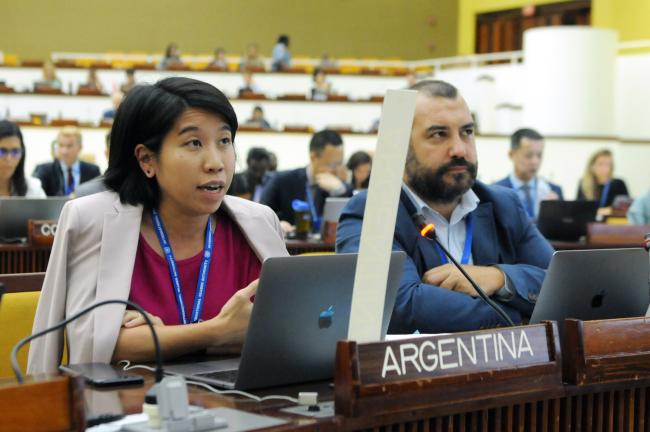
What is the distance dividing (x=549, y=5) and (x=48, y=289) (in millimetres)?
16096

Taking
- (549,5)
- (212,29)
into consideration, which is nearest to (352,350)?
(549,5)

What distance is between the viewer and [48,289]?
80.2 inches

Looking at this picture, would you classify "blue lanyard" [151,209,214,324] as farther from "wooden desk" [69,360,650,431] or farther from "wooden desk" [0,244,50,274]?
"wooden desk" [0,244,50,274]

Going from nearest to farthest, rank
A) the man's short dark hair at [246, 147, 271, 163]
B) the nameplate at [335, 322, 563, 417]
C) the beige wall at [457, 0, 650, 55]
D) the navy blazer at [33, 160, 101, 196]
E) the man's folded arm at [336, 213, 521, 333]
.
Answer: the nameplate at [335, 322, 563, 417] → the man's folded arm at [336, 213, 521, 333] → the navy blazer at [33, 160, 101, 196] → the man's short dark hair at [246, 147, 271, 163] → the beige wall at [457, 0, 650, 55]

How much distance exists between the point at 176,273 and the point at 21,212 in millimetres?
3096

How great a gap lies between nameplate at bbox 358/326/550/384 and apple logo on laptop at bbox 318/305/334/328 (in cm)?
24

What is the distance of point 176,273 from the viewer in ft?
7.00

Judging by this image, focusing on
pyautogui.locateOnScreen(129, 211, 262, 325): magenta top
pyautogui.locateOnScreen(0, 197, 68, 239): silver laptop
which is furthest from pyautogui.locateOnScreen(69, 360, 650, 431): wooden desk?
pyautogui.locateOnScreen(0, 197, 68, 239): silver laptop

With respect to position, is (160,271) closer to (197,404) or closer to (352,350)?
(197,404)

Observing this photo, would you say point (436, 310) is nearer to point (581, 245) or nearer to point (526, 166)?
point (581, 245)

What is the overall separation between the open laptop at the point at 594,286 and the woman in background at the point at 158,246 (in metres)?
0.60

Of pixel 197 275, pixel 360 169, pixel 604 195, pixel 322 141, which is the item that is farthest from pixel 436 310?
pixel 604 195

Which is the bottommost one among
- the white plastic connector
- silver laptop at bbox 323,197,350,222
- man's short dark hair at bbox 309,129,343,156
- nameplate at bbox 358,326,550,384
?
the white plastic connector

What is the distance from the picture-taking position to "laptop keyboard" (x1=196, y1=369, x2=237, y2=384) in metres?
1.68
